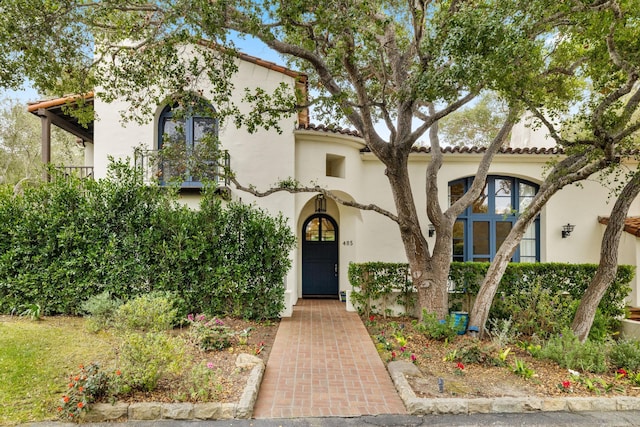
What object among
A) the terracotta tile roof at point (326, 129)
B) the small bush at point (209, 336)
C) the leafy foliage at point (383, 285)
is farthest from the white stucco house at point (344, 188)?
the small bush at point (209, 336)

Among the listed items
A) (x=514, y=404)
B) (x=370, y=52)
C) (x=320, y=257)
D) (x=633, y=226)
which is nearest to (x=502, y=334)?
(x=514, y=404)

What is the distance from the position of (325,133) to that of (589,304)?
287 inches

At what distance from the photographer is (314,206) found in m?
12.2

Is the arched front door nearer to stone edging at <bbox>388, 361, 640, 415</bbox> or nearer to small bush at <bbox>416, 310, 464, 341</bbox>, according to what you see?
small bush at <bbox>416, 310, 464, 341</bbox>

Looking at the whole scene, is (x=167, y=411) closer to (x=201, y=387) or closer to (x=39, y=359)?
(x=201, y=387)

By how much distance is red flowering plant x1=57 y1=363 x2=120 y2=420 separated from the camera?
4.17m

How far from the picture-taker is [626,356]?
592cm

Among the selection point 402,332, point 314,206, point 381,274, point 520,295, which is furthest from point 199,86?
point 520,295

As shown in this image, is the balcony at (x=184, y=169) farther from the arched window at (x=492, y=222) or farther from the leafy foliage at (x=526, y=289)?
the arched window at (x=492, y=222)

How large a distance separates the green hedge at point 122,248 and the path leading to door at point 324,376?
1738mm

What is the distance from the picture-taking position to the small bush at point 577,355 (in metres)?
5.66

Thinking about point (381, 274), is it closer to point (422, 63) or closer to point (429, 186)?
point (429, 186)

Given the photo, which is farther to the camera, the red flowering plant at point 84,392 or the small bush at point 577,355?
the small bush at point 577,355

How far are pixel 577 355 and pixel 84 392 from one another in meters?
7.09
